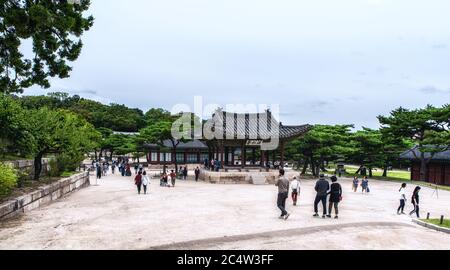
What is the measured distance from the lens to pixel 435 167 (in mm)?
43125

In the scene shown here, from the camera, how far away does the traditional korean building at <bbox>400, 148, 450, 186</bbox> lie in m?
41.4

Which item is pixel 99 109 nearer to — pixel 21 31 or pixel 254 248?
pixel 21 31

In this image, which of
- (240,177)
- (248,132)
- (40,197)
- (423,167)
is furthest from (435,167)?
(40,197)

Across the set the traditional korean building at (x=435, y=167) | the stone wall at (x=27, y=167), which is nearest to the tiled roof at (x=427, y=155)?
the traditional korean building at (x=435, y=167)

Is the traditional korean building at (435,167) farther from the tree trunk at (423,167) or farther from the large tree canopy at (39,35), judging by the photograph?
the large tree canopy at (39,35)

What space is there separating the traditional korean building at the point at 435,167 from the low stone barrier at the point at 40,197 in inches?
1466

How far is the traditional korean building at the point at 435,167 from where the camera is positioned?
4141 cm

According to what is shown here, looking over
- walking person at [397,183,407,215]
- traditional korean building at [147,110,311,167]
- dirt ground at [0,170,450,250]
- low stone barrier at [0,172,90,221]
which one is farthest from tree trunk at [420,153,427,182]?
low stone barrier at [0,172,90,221]

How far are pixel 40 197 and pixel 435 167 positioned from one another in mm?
42269

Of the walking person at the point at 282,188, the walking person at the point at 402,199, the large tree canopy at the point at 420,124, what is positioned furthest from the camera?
the large tree canopy at the point at 420,124

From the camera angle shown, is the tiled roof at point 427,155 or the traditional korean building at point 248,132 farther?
the tiled roof at point 427,155

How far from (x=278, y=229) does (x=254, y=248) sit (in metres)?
2.46

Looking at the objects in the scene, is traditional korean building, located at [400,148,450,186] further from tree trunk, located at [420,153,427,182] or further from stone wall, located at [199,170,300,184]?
stone wall, located at [199,170,300,184]

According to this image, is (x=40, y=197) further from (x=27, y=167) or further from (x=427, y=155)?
(x=427, y=155)
